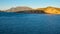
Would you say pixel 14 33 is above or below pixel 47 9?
above

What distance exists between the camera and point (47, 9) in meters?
124

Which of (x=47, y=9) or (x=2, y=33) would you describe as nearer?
(x=2, y=33)

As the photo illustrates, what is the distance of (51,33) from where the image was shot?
14172mm

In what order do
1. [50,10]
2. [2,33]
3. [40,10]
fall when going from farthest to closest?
[40,10], [50,10], [2,33]

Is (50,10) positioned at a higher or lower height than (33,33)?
lower

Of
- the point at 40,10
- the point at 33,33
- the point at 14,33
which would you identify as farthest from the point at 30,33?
the point at 40,10

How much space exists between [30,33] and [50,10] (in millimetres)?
105395

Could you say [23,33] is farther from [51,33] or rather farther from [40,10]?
[40,10]

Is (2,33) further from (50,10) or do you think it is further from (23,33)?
(50,10)

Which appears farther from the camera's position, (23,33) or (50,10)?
(50,10)

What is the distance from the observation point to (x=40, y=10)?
12838 cm

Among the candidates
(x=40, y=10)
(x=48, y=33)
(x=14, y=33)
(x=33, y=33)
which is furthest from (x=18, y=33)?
(x=40, y=10)

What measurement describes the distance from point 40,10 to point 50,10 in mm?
12498

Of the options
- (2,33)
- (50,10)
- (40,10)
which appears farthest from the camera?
(40,10)
